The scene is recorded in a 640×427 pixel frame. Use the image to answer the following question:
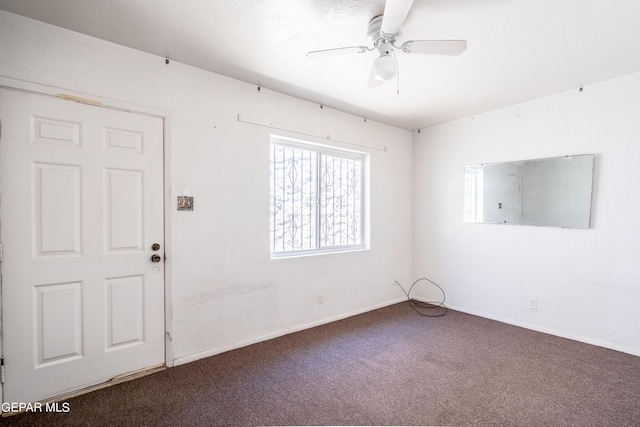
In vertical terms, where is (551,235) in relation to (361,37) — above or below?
below

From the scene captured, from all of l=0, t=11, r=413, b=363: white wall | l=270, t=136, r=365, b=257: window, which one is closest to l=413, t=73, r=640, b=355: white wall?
l=270, t=136, r=365, b=257: window

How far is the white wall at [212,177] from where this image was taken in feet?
6.57

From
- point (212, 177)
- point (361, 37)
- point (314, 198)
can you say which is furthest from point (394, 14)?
point (314, 198)

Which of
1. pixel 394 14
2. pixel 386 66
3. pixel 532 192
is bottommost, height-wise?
pixel 532 192

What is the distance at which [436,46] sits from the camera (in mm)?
1768

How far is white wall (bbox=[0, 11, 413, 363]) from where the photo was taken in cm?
200

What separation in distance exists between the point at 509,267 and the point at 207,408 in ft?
11.0

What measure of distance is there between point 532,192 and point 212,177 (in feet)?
10.9

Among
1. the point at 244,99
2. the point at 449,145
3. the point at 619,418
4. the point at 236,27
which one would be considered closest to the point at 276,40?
the point at 236,27

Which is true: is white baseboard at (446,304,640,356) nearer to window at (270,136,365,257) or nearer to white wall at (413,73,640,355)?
white wall at (413,73,640,355)

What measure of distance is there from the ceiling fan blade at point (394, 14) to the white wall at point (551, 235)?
93.4 inches

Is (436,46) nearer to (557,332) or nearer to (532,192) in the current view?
(532,192)

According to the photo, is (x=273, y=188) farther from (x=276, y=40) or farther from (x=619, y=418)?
(x=619, y=418)

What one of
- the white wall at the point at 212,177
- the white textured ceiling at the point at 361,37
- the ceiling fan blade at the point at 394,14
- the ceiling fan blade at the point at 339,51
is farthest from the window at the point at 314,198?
the ceiling fan blade at the point at 394,14
